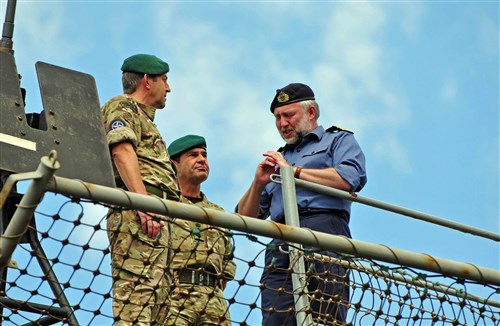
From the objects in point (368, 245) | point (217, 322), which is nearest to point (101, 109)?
point (217, 322)

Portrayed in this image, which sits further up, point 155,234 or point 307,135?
point 307,135

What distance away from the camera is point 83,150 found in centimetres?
648

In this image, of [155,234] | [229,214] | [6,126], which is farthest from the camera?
[155,234]

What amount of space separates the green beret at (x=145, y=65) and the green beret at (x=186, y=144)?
0.81 m

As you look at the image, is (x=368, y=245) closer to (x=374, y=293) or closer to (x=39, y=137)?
(x=374, y=293)

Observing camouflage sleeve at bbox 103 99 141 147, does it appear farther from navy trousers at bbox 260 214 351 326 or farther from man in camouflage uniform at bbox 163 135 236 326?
navy trousers at bbox 260 214 351 326

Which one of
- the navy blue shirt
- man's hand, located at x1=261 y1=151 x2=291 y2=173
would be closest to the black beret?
the navy blue shirt

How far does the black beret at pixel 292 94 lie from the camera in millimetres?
8602

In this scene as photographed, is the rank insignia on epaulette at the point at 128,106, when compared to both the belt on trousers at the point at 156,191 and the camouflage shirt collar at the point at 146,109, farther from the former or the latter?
the belt on trousers at the point at 156,191

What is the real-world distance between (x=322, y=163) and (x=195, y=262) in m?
0.99

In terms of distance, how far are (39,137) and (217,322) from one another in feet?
6.08

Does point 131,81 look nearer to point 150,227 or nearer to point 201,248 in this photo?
point 201,248

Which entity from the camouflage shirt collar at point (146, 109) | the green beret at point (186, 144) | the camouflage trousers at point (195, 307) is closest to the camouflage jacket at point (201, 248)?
the camouflage trousers at point (195, 307)

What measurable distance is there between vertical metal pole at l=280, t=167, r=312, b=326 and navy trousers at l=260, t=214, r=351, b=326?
0.16ft
